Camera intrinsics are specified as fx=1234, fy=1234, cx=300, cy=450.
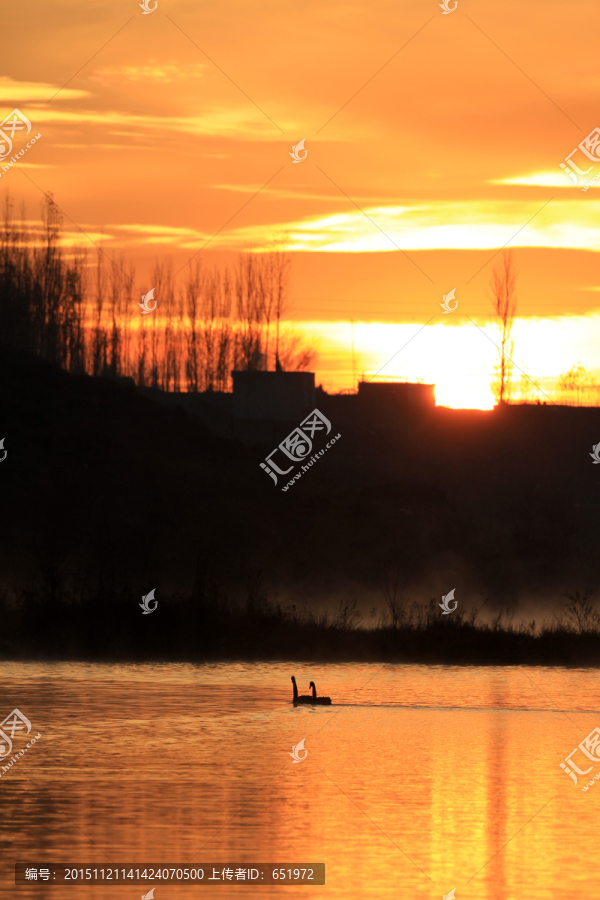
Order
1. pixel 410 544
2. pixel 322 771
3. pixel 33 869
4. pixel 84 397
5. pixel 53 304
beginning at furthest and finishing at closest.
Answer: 1. pixel 53 304
2. pixel 84 397
3. pixel 410 544
4. pixel 322 771
5. pixel 33 869

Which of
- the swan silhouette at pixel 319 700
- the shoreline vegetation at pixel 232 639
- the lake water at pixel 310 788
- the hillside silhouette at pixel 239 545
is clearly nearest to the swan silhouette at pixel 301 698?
the swan silhouette at pixel 319 700

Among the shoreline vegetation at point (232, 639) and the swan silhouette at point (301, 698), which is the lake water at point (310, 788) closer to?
the swan silhouette at point (301, 698)

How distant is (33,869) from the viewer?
1320 cm

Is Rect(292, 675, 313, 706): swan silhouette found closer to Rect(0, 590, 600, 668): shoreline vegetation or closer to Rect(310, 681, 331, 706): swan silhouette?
Rect(310, 681, 331, 706): swan silhouette

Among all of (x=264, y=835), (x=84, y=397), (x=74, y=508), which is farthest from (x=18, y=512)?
(x=264, y=835)

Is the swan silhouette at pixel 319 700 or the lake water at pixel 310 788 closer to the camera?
the lake water at pixel 310 788

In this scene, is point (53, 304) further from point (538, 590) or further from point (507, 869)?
point (507, 869)

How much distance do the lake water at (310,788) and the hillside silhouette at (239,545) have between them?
307 inches

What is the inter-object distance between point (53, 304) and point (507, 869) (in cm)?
8292

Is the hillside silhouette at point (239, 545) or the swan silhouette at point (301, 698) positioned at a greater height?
the hillside silhouette at point (239, 545)

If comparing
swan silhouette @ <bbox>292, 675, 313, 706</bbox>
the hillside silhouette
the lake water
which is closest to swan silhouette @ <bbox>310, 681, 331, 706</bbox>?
swan silhouette @ <bbox>292, 675, 313, 706</bbox>

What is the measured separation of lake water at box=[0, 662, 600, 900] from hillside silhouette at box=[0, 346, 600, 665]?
780 centimetres

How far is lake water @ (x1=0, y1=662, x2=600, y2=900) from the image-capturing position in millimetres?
13688

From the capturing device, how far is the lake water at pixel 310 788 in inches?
539
